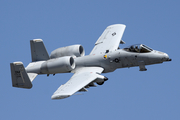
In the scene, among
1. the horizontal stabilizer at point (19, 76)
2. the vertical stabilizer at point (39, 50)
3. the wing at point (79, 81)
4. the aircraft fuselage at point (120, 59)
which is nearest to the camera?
the wing at point (79, 81)

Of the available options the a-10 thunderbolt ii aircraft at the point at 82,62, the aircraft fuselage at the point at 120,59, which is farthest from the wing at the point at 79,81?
the aircraft fuselage at the point at 120,59

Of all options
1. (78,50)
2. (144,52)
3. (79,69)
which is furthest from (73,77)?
(144,52)

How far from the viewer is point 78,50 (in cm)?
3697

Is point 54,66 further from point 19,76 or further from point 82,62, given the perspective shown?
point 19,76

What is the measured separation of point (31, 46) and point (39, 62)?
1.81m

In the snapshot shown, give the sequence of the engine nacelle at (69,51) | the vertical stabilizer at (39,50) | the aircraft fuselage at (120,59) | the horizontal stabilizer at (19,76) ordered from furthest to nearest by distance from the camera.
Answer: the vertical stabilizer at (39,50) → the engine nacelle at (69,51) → the aircraft fuselage at (120,59) → the horizontal stabilizer at (19,76)

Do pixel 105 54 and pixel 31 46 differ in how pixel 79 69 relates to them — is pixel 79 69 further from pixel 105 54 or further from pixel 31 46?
pixel 31 46

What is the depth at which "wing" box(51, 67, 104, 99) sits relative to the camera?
30.0 meters

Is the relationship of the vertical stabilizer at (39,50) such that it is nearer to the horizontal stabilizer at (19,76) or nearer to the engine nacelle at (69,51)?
the engine nacelle at (69,51)

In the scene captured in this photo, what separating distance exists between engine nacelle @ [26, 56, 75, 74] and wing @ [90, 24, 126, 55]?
3.24m

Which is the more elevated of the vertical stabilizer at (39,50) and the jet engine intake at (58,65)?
the vertical stabilizer at (39,50)

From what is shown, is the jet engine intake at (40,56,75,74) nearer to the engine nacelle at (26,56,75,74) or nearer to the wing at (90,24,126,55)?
the engine nacelle at (26,56,75,74)

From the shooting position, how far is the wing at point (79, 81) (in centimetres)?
3002

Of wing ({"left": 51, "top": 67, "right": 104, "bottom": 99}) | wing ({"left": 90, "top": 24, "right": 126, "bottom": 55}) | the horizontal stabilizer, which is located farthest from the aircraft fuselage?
the horizontal stabilizer
